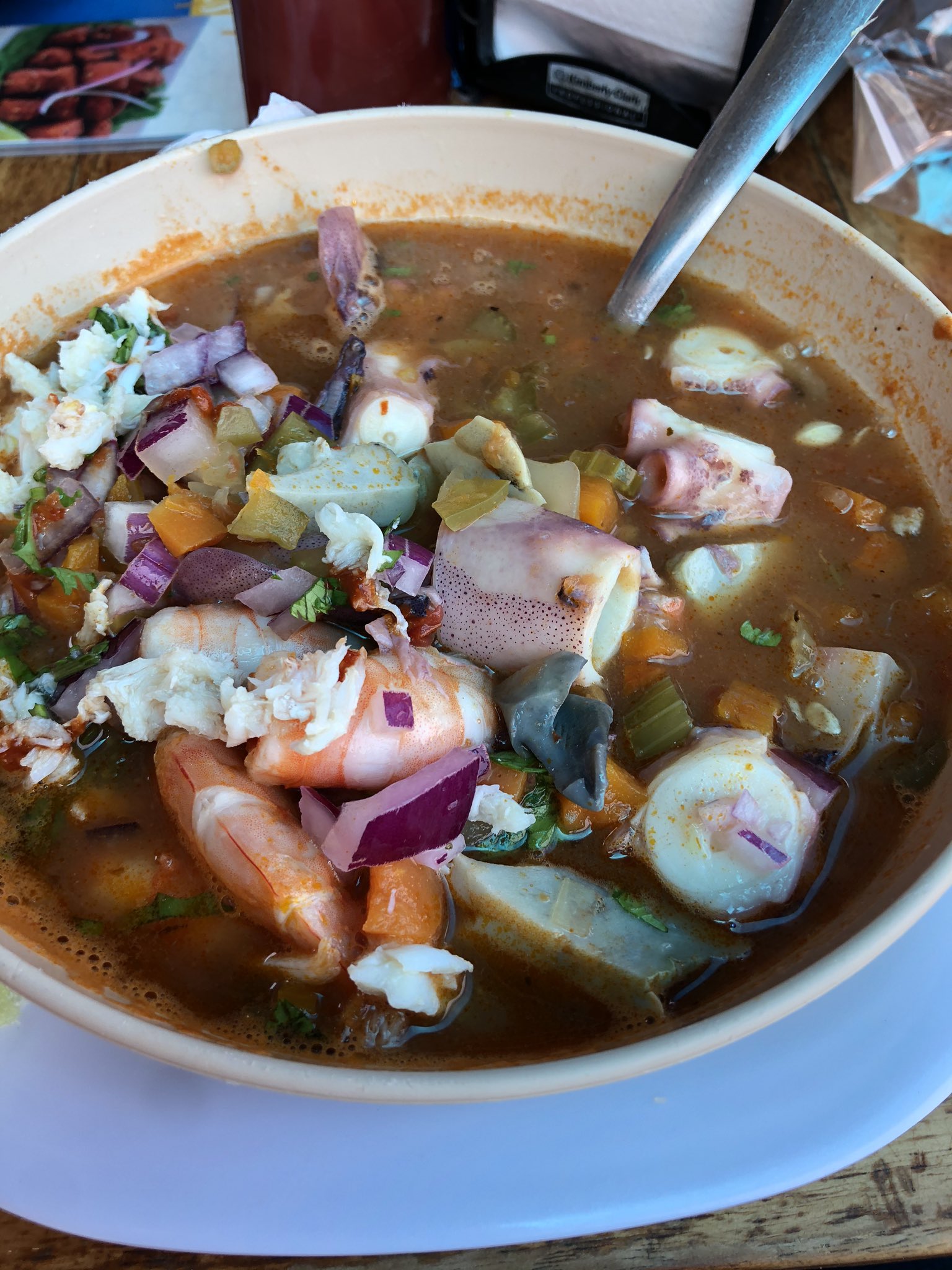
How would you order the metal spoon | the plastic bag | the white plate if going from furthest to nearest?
the plastic bag → the metal spoon → the white plate

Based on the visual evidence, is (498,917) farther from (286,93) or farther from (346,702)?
(286,93)

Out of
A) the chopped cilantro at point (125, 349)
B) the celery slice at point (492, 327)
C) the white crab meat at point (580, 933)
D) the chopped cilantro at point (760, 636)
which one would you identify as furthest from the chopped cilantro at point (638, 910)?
the chopped cilantro at point (125, 349)

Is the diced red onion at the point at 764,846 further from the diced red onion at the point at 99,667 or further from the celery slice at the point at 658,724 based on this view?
the diced red onion at the point at 99,667

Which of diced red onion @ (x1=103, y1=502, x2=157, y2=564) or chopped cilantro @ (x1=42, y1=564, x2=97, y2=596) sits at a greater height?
diced red onion @ (x1=103, y1=502, x2=157, y2=564)

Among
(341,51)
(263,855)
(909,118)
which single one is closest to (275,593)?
(263,855)

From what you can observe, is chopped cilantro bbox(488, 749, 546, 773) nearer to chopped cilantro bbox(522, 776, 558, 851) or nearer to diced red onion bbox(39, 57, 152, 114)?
chopped cilantro bbox(522, 776, 558, 851)

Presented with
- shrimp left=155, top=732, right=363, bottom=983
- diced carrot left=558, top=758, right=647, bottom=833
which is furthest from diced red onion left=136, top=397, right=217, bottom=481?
diced carrot left=558, top=758, right=647, bottom=833

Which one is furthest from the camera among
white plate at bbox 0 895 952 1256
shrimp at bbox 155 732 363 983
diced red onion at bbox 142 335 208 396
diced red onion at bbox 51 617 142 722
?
diced red onion at bbox 142 335 208 396
